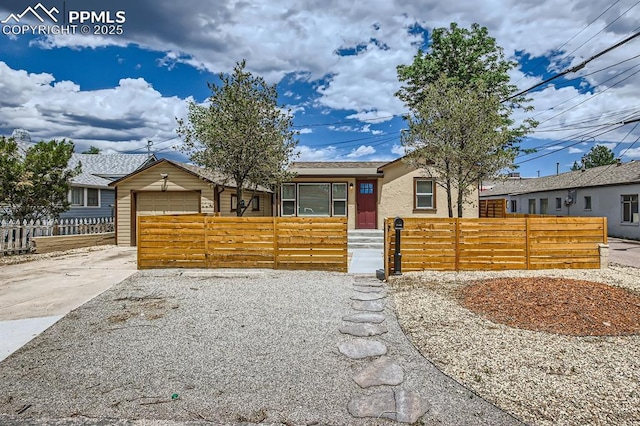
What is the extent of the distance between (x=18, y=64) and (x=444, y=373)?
1965 cm

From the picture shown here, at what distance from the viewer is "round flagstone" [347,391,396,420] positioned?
118 inches

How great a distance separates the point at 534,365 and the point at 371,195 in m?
13.4

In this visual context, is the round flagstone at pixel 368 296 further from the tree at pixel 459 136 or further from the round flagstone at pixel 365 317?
the tree at pixel 459 136

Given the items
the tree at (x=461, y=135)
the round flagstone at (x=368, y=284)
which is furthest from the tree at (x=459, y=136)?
the round flagstone at (x=368, y=284)

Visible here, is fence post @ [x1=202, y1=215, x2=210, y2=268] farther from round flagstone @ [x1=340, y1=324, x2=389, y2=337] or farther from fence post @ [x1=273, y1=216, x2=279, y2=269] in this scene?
round flagstone @ [x1=340, y1=324, x2=389, y2=337]

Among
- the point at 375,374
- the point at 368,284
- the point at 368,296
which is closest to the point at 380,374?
the point at 375,374

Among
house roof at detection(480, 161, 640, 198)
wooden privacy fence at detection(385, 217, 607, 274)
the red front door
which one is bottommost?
wooden privacy fence at detection(385, 217, 607, 274)

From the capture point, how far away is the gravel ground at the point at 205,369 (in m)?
3.00

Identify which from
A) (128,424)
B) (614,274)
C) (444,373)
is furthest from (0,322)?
(614,274)

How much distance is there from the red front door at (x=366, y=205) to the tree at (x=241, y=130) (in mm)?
5832

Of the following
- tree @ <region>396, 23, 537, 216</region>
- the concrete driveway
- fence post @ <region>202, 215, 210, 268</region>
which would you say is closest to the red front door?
tree @ <region>396, 23, 537, 216</region>

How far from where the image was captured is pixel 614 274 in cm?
871

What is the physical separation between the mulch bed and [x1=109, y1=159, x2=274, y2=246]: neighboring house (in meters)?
9.73

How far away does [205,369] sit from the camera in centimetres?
378
